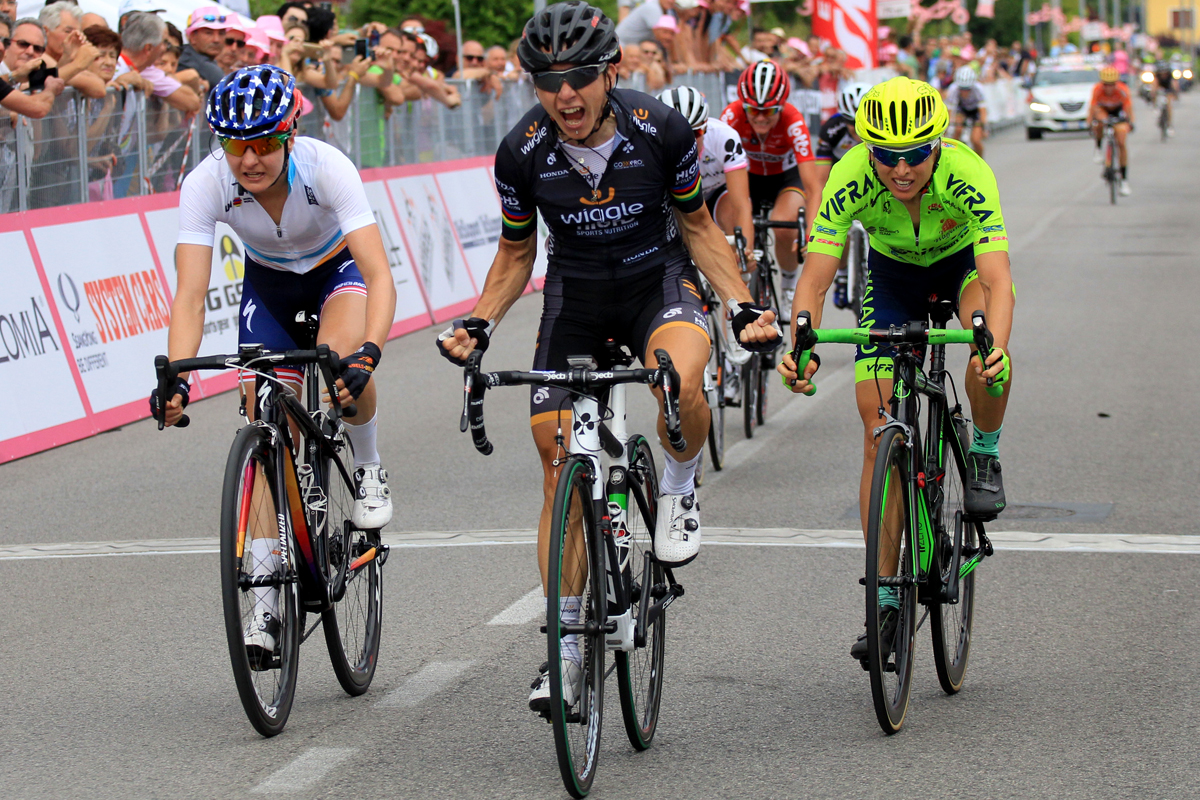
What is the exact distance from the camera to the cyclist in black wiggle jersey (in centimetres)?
493

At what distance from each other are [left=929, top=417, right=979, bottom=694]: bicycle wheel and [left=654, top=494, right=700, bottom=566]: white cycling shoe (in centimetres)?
82

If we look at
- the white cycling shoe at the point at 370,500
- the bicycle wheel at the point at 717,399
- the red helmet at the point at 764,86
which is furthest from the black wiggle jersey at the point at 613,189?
the red helmet at the point at 764,86

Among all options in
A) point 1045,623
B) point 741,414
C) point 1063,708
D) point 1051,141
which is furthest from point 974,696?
point 1051,141

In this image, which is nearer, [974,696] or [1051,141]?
[974,696]

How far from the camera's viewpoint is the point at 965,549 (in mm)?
5656

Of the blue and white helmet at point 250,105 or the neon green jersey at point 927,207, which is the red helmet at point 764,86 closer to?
the neon green jersey at point 927,207

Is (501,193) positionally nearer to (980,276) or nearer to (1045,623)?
(980,276)

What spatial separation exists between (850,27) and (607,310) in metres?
28.9

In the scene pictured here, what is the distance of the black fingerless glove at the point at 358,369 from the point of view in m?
4.96

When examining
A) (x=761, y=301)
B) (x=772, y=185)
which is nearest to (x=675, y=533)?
(x=761, y=301)

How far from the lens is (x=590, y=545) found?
4.52 m

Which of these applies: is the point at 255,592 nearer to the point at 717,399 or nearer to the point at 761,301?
the point at 717,399

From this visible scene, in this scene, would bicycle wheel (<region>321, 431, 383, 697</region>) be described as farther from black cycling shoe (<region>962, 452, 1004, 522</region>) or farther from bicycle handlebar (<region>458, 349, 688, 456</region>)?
black cycling shoe (<region>962, 452, 1004, 522</region>)

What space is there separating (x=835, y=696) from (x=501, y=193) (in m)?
1.97
